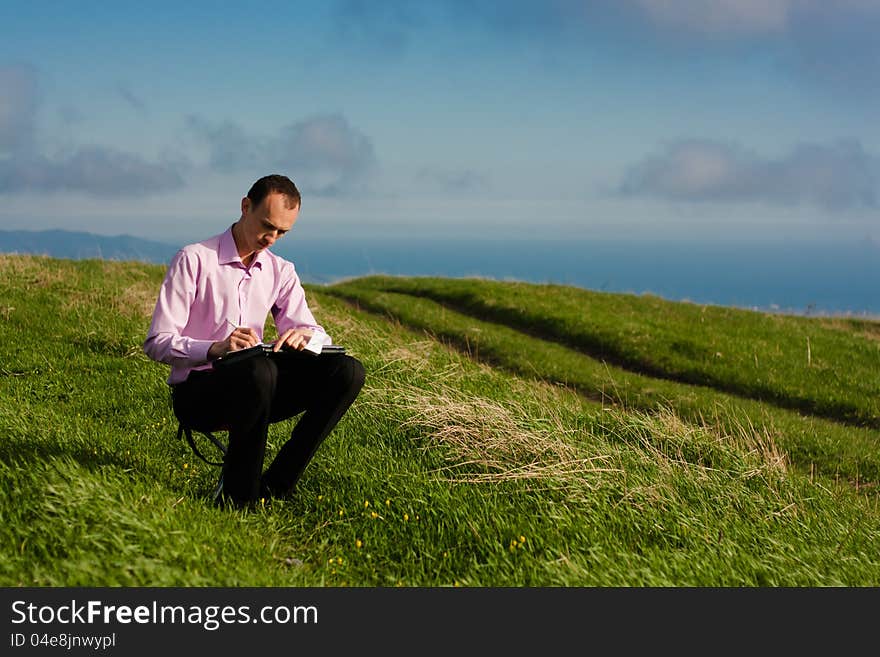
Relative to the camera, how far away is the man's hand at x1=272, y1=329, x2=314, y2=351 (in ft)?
16.9

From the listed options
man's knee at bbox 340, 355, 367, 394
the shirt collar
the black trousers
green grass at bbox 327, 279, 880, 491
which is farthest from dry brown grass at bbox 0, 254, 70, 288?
man's knee at bbox 340, 355, 367, 394

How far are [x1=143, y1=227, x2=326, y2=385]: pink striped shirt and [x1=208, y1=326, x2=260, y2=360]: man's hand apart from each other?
0.06m

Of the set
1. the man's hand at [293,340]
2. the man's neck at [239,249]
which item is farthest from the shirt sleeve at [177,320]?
the man's hand at [293,340]

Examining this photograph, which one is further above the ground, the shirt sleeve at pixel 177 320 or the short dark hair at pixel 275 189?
the short dark hair at pixel 275 189

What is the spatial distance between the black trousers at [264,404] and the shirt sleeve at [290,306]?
33cm

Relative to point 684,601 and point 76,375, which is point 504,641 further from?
point 76,375

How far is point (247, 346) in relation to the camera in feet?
16.4

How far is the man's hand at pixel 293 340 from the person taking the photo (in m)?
5.16

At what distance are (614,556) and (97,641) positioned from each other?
120 inches

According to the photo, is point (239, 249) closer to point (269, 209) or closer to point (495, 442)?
point (269, 209)

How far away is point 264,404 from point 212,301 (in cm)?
89

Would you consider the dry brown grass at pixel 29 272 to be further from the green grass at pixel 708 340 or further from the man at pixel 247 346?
the man at pixel 247 346

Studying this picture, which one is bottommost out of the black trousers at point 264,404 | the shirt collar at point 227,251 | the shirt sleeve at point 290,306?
the black trousers at point 264,404

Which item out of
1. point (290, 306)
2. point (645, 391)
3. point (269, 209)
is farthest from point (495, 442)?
point (645, 391)
